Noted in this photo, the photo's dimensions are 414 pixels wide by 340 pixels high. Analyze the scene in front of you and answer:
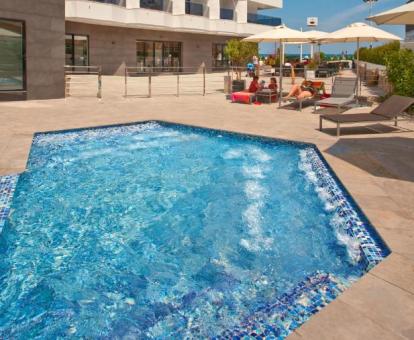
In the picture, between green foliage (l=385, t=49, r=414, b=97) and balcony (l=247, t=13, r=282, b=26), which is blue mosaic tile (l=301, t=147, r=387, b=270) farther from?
→ balcony (l=247, t=13, r=282, b=26)

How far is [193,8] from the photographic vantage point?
38.0 meters

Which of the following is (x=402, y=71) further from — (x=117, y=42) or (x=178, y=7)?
(x=178, y=7)

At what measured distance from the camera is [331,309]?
311 cm

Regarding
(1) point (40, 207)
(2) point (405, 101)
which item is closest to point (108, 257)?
(1) point (40, 207)

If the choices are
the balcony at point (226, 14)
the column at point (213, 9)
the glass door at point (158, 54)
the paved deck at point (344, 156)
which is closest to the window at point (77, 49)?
the glass door at point (158, 54)

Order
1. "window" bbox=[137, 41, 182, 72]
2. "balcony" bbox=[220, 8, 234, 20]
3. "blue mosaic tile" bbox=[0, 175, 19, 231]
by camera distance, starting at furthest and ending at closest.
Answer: "balcony" bbox=[220, 8, 234, 20] < "window" bbox=[137, 41, 182, 72] < "blue mosaic tile" bbox=[0, 175, 19, 231]

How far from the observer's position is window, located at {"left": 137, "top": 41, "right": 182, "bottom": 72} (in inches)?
1380

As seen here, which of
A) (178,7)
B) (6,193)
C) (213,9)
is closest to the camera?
(6,193)

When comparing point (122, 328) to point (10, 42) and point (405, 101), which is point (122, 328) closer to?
point (405, 101)

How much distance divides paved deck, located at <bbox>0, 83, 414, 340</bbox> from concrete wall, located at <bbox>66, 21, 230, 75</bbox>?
14.0 metres

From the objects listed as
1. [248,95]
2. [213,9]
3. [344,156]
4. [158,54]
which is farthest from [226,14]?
[344,156]

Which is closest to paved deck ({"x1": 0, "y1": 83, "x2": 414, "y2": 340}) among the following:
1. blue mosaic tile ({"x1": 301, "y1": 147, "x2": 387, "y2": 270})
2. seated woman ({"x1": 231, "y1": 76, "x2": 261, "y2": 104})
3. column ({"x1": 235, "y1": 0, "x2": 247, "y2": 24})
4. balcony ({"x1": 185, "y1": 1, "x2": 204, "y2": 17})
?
blue mosaic tile ({"x1": 301, "y1": 147, "x2": 387, "y2": 270})

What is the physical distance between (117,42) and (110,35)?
2.70ft

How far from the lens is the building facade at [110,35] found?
15.2 metres
